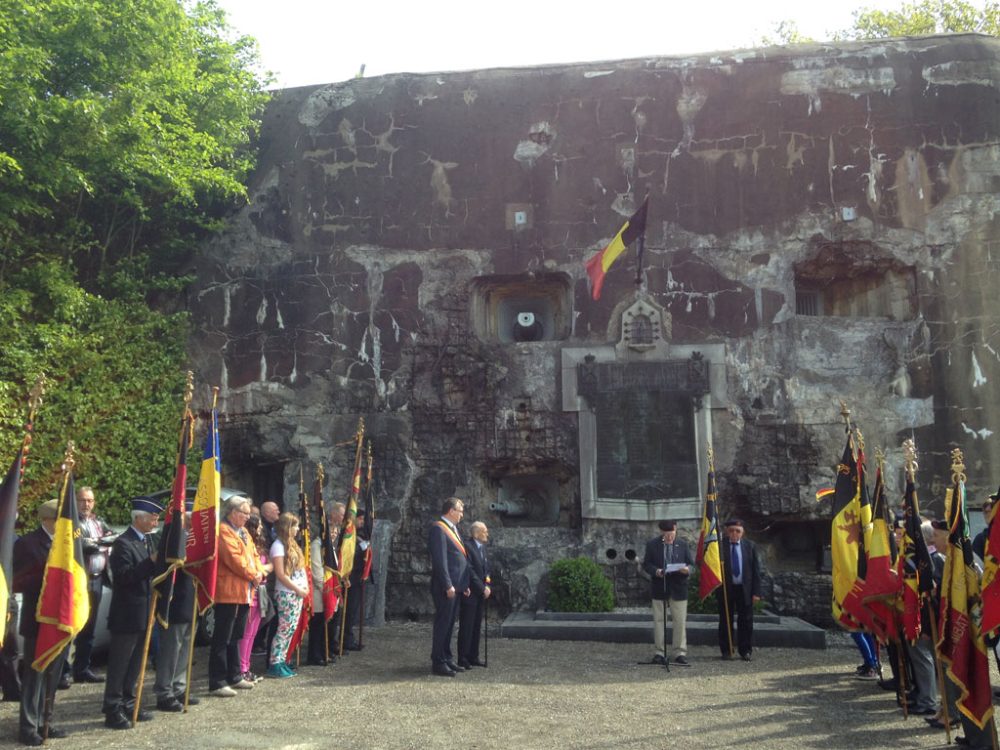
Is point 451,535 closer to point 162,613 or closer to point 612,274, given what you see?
point 162,613

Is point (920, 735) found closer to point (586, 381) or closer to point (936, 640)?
point (936, 640)

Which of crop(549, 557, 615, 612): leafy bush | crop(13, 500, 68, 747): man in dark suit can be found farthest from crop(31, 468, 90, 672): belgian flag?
crop(549, 557, 615, 612): leafy bush

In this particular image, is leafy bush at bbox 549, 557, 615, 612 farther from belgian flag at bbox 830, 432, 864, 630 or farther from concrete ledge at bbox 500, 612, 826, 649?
belgian flag at bbox 830, 432, 864, 630

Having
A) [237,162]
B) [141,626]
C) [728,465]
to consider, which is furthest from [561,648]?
[237,162]

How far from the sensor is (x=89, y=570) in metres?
8.13

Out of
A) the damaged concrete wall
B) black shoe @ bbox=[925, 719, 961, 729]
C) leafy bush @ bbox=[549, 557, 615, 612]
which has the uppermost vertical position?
the damaged concrete wall

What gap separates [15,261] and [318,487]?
6375mm

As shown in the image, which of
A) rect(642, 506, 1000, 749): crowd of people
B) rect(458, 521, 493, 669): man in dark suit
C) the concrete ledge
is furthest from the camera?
the concrete ledge

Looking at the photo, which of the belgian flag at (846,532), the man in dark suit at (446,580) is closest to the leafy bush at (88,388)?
the man in dark suit at (446,580)

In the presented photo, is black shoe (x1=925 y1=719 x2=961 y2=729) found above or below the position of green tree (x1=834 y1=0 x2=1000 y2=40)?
below

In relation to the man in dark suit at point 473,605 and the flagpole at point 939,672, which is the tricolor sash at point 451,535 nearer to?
the man in dark suit at point 473,605

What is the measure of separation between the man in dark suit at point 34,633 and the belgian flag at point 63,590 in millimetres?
108

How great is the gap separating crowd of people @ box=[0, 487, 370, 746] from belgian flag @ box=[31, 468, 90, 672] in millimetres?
145

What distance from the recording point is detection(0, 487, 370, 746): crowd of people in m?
6.72
